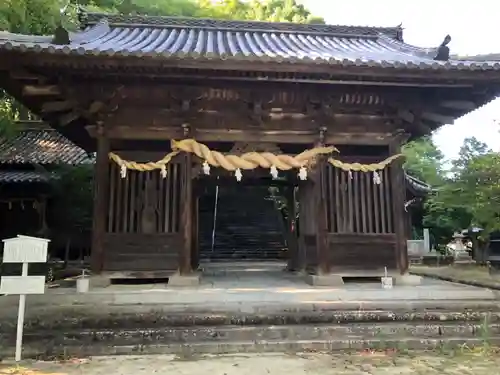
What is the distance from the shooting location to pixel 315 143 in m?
8.76

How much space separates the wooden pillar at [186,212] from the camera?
8.21 meters

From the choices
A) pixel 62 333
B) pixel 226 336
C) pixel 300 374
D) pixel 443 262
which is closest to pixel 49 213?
pixel 62 333

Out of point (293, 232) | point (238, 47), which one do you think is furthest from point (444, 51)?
point (293, 232)

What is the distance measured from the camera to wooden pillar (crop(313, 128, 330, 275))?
8.41 meters

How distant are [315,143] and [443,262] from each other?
47.1ft

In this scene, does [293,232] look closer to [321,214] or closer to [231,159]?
[321,214]

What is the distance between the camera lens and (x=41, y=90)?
8195 mm

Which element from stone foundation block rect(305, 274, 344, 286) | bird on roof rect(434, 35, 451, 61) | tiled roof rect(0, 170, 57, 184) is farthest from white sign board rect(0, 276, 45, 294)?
tiled roof rect(0, 170, 57, 184)

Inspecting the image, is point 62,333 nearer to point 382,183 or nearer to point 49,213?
point 382,183

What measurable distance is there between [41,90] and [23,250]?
3.80m

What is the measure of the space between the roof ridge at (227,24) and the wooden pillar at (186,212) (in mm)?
5616

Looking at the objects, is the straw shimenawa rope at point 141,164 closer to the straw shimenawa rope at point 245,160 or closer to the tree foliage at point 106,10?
the straw shimenawa rope at point 245,160

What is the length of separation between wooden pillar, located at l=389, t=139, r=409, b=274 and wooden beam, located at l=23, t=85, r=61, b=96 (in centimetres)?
666

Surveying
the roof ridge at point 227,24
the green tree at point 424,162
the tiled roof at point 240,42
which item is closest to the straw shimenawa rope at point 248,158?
the tiled roof at point 240,42
